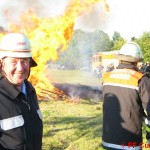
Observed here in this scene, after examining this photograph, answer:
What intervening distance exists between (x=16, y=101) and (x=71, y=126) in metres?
6.31

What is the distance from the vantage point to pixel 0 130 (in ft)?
8.55

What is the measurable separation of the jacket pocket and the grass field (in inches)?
174

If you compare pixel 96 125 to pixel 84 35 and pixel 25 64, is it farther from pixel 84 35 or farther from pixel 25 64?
pixel 84 35

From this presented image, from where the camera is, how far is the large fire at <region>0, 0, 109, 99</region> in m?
14.4

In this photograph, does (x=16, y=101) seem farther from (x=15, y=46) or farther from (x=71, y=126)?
(x=71, y=126)

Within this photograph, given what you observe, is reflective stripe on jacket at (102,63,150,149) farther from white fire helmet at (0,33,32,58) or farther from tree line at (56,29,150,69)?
tree line at (56,29,150,69)

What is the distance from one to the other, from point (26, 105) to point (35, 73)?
1181 cm

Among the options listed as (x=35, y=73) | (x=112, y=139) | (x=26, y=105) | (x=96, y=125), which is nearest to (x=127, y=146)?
(x=112, y=139)

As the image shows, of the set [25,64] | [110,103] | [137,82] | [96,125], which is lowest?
[96,125]

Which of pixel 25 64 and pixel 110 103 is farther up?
pixel 25 64

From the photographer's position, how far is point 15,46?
2.78 m

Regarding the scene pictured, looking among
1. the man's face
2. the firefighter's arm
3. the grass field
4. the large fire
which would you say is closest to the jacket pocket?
the man's face

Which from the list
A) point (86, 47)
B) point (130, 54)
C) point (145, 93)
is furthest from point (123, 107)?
point (86, 47)

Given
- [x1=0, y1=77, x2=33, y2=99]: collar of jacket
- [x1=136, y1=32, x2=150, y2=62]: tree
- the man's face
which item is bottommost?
[x1=136, y1=32, x2=150, y2=62]: tree
